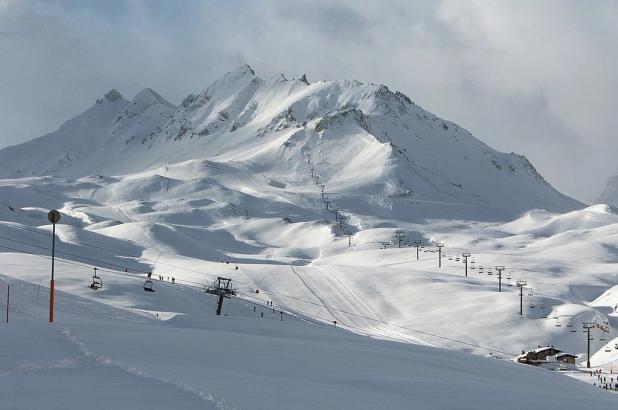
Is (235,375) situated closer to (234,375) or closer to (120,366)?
(234,375)

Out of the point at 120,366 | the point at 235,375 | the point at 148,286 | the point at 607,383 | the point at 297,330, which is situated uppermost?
the point at 148,286

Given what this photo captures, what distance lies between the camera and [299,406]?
15625 mm

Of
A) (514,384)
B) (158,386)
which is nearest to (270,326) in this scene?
(514,384)

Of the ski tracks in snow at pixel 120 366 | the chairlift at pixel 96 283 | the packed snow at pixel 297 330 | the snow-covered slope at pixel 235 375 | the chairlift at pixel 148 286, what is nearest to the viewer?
the ski tracks in snow at pixel 120 366

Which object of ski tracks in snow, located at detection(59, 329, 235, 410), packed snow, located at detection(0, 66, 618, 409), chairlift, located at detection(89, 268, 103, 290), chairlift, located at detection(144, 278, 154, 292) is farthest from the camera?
chairlift, located at detection(144, 278, 154, 292)

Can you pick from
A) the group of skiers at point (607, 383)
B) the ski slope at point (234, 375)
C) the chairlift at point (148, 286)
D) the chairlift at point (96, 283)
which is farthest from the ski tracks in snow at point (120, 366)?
the chairlift at point (148, 286)

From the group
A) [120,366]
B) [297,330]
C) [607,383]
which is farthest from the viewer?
[607,383]

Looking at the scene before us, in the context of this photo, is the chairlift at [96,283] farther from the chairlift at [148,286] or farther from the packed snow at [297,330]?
the chairlift at [148,286]

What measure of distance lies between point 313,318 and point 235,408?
79.9 meters

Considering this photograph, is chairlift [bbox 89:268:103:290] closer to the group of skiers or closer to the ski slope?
the ski slope

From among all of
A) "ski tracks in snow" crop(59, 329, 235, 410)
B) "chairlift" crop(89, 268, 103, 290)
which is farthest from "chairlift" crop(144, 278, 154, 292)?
"ski tracks in snow" crop(59, 329, 235, 410)

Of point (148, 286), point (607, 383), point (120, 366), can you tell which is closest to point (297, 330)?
point (120, 366)

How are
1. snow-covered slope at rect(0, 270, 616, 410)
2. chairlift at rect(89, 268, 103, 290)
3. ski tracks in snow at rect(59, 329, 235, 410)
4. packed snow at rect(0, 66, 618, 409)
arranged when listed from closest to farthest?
ski tracks in snow at rect(59, 329, 235, 410) → snow-covered slope at rect(0, 270, 616, 410) → packed snow at rect(0, 66, 618, 409) → chairlift at rect(89, 268, 103, 290)

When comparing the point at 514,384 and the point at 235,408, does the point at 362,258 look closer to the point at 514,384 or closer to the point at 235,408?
the point at 514,384
